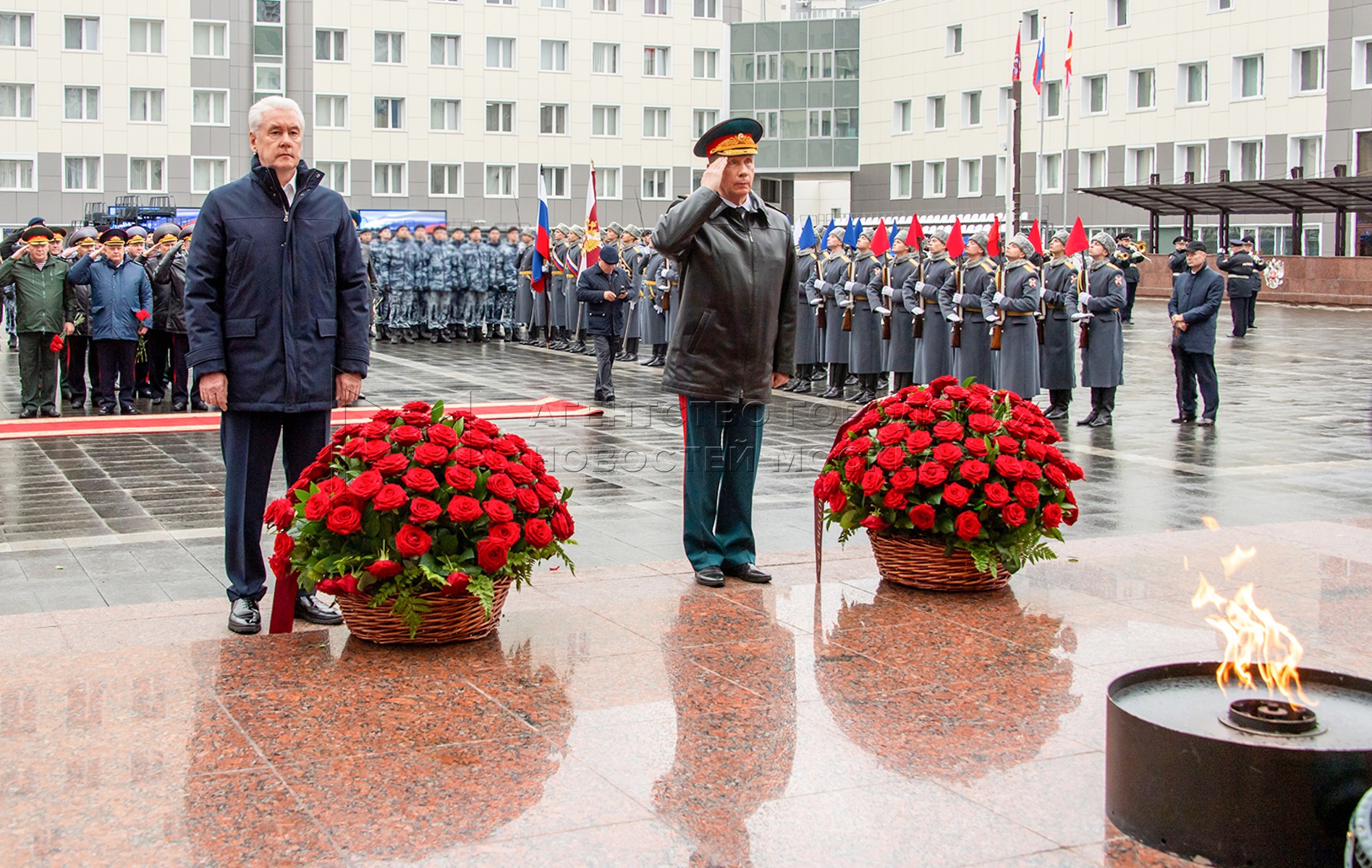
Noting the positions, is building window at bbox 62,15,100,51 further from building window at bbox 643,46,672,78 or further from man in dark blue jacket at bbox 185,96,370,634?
man in dark blue jacket at bbox 185,96,370,634

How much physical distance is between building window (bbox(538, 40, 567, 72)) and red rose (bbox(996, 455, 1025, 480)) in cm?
6079

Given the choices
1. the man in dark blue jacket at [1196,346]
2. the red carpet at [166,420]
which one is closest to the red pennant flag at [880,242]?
the man in dark blue jacket at [1196,346]

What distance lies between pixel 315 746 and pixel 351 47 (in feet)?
200

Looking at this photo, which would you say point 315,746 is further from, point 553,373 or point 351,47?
point 351,47

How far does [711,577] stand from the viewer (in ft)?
22.5

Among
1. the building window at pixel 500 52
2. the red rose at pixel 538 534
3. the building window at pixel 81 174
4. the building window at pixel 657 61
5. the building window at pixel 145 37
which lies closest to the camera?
the red rose at pixel 538 534

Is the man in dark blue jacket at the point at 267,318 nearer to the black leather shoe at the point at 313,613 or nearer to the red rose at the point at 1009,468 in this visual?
the black leather shoe at the point at 313,613

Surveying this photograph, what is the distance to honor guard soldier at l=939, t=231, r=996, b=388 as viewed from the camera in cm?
1616

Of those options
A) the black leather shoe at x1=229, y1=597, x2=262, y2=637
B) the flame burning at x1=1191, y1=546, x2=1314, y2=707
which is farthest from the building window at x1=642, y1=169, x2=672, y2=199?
the flame burning at x1=1191, y1=546, x2=1314, y2=707

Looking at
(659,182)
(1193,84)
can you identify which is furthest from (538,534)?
(659,182)

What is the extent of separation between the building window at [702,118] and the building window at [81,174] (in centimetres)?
2560

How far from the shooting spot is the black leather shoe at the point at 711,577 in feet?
22.4

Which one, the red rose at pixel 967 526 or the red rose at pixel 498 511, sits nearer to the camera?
the red rose at pixel 498 511

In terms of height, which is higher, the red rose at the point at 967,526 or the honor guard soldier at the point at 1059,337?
the honor guard soldier at the point at 1059,337
